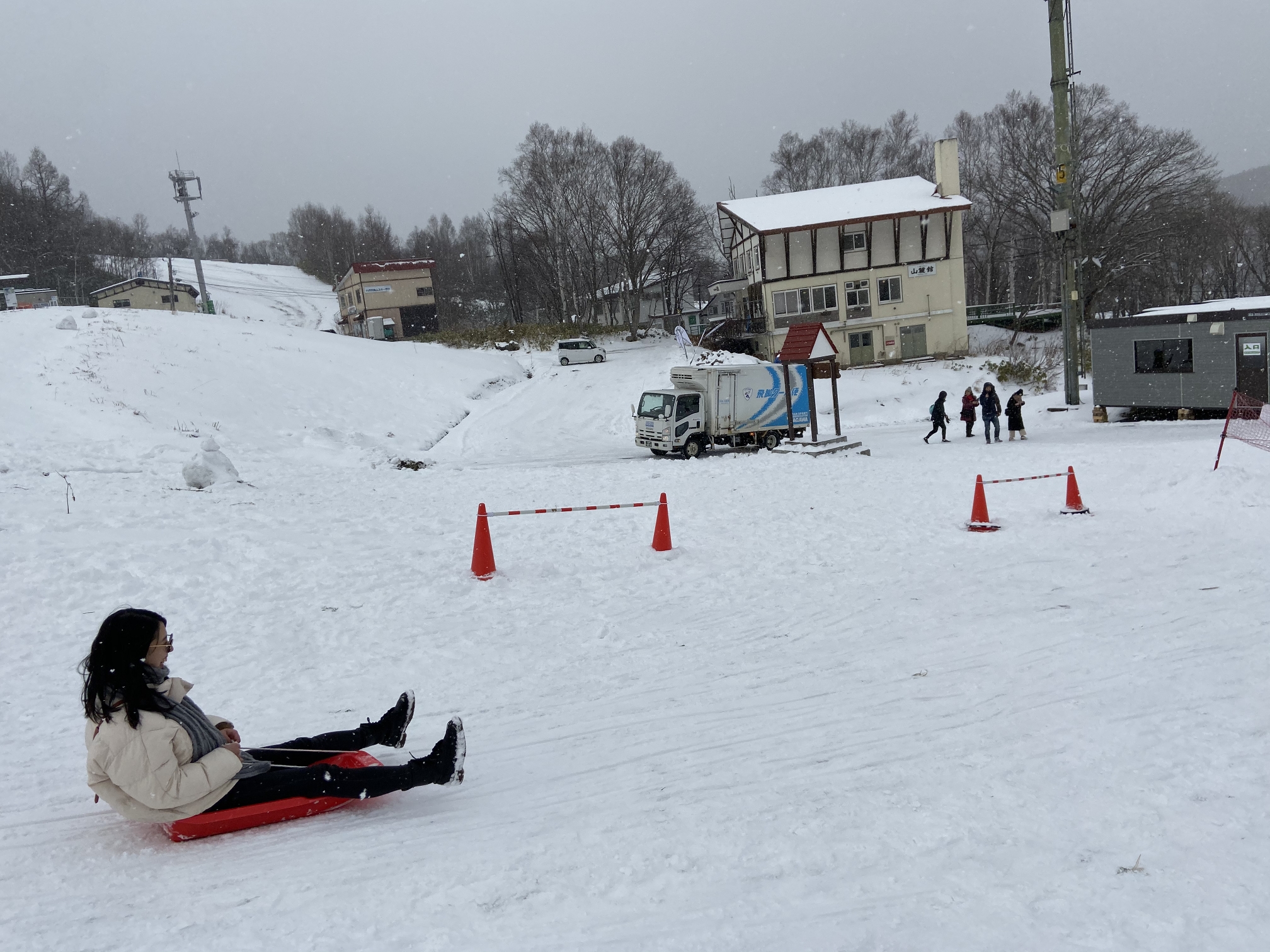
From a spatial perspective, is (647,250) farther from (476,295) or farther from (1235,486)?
(1235,486)

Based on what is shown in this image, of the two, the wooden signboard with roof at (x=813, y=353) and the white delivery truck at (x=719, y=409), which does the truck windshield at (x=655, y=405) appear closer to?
the white delivery truck at (x=719, y=409)

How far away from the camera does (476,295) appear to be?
94.8 metres

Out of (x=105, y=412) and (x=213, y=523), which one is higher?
(x=105, y=412)

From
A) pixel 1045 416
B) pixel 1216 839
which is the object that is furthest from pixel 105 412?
pixel 1045 416

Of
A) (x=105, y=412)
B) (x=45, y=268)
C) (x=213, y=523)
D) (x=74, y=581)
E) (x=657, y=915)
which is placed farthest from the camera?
(x=45, y=268)

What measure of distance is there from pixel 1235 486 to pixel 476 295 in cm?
9131

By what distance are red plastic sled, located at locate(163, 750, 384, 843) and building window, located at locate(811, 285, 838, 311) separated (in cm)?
3981

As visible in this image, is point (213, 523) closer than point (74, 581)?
No

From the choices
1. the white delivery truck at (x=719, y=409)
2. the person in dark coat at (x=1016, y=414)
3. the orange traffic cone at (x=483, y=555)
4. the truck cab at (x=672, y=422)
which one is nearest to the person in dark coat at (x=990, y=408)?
the person in dark coat at (x=1016, y=414)

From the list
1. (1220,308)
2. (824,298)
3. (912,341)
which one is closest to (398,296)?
(824,298)

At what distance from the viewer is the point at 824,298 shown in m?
40.9

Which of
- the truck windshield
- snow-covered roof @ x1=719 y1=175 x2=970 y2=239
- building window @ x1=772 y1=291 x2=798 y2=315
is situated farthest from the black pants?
building window @ x1=772 y1=291 x2=798 y2=315

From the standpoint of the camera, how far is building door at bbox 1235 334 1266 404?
20.0 metres

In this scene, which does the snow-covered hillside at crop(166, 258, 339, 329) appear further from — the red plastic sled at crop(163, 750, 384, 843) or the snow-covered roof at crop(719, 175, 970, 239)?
the red plastic sled at crop(163, 750, 384, 843)
